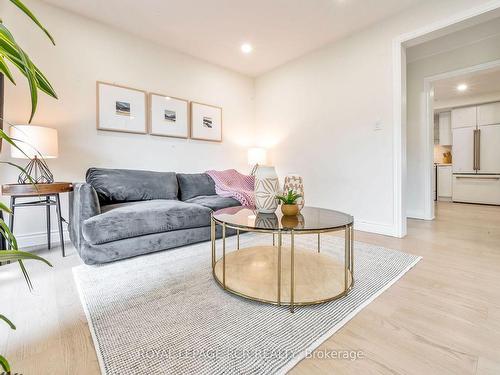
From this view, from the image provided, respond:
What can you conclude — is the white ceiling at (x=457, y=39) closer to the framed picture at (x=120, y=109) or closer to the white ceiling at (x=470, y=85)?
the white ceiling at (x=470, y=85)

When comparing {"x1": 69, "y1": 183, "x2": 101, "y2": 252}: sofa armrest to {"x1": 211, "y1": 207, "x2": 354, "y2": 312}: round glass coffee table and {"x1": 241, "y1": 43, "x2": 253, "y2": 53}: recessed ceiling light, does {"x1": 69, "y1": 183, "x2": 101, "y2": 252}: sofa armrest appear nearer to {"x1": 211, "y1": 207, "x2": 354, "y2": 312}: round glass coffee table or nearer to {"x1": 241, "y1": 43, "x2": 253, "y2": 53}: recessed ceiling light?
{"x1": 211, "y1": 207, "x2": 354, "y2": 312}: round glass coffee table

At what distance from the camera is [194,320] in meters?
1.25

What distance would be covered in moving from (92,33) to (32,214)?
206 cm

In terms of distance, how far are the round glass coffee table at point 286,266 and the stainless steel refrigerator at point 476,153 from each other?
17.1 ft

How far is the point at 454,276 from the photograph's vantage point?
1.75m

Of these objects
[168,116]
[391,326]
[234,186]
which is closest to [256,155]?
[234,186]

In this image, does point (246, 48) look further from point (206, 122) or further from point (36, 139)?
point (36, 139)

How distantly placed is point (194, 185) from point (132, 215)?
120 cm

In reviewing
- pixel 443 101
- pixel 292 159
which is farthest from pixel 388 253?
pixel 443 101

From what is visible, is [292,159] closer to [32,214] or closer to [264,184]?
[264,184]

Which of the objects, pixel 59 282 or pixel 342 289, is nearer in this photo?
pixel 342 289

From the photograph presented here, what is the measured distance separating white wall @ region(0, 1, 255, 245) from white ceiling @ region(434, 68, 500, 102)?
169 inches

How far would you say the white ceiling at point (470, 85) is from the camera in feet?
14.4

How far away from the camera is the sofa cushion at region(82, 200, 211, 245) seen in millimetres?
1926
